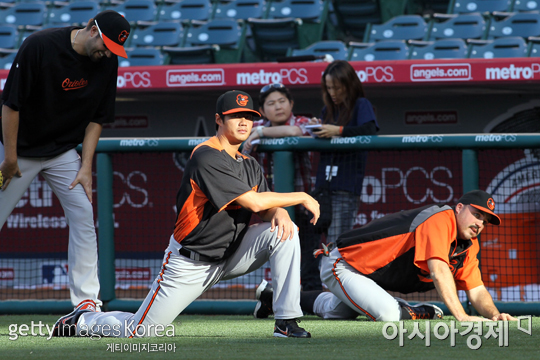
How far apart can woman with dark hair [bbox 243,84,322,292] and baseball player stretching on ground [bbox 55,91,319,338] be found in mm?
1108

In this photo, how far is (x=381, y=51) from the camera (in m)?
7.29

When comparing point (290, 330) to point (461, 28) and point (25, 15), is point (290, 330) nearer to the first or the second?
point (461, 28)

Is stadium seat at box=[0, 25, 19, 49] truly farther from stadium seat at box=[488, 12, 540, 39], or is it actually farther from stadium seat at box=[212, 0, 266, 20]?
stadium seat at box=[488, 12, 540, 39]

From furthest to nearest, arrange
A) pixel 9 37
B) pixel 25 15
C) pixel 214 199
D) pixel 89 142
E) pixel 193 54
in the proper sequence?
pixel 25 15 → pixel 9 37 → pixel 193 54 → pixel 89 142 → pixel 214 199

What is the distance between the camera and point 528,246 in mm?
4965

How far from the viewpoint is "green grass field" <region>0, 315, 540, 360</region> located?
2.67 meters

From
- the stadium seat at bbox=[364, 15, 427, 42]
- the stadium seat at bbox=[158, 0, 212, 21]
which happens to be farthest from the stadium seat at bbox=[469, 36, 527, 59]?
the stadium seat at bbox=[158, 0, 212, 21]

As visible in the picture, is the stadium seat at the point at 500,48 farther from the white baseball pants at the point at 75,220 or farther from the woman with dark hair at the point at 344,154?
the white baseball pants at the point at 75,220

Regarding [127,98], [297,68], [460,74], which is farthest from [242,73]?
[460,74]

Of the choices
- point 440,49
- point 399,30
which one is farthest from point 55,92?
point 399,30

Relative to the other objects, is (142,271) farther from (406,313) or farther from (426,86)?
(426,86)

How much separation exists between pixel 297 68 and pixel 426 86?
114 centimetres

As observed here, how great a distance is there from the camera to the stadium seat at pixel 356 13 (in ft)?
28.4

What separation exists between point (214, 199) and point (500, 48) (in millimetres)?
4746
